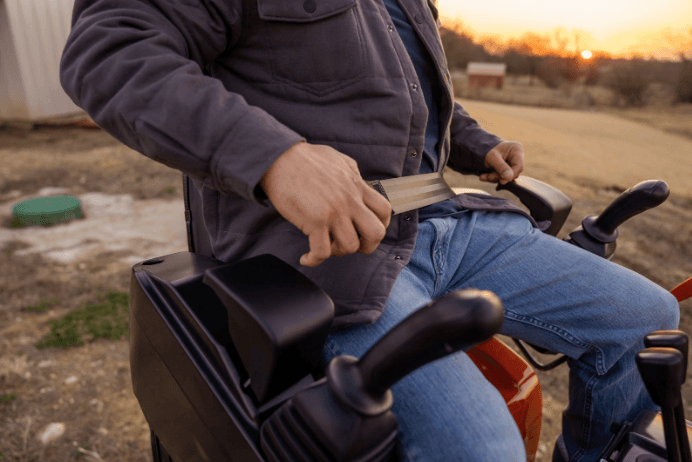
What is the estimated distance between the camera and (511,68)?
3039 centimetres

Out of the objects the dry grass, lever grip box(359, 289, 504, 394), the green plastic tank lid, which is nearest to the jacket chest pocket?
lever grip box(359, 289, 504, 394)

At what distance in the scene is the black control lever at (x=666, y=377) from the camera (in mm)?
637

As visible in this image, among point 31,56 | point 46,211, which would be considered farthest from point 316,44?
point 31,56

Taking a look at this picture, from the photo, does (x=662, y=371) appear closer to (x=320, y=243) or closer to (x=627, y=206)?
(x=320, y=243)

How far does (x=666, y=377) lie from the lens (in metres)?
0.65

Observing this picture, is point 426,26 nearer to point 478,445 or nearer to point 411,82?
point 411,82

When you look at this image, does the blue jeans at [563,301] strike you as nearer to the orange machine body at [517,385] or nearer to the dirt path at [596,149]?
the orange machine body at [517,385]

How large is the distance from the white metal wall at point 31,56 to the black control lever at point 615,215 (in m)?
7.70

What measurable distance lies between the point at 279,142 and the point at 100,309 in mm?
2203

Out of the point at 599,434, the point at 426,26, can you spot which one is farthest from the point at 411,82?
the point at 599,434

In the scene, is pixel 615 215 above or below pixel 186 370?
above

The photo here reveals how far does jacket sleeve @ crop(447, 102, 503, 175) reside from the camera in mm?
1423

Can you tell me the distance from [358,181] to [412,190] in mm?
330

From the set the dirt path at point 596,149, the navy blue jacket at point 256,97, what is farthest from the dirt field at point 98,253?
the navy blue jacket at point 256,97
